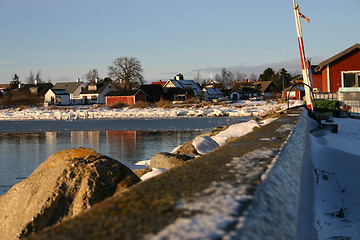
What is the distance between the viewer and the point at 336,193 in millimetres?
4562

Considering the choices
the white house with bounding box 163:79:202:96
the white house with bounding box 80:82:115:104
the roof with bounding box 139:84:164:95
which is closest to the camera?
the roof with bounding box 139:84:164:95

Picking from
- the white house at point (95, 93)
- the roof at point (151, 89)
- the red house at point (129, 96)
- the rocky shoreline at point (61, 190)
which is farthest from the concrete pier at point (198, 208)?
the white house at point (95, 93)

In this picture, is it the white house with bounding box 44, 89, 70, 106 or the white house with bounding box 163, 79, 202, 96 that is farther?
the white house with bounding box 163, 79, 202, 96

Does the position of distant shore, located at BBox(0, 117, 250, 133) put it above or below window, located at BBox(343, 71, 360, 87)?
below

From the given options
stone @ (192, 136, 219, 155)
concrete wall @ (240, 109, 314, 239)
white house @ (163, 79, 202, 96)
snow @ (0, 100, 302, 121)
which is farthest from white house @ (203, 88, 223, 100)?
concrete wall @ (240, 109, 314, 239)

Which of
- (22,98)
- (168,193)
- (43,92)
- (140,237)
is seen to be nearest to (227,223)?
(140,237)

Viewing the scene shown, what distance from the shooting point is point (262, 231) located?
985 millimetres

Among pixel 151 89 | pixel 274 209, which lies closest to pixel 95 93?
pixel 151 89

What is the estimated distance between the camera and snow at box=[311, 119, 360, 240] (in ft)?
11.8

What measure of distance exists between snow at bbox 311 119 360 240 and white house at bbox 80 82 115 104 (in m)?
88.2

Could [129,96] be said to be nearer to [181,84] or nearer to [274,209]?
[181,84]

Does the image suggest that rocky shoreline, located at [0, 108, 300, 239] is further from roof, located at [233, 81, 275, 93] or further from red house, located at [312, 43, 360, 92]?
roof, located at [233, 81, 275, 93]

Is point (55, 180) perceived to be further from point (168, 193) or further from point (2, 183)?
point (2, 183)

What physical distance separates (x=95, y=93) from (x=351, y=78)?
242ft
